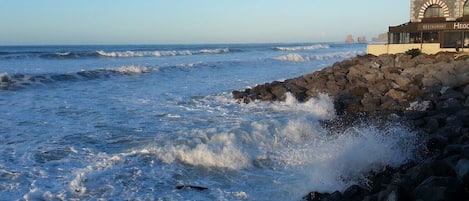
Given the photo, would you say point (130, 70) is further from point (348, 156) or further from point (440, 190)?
point (440, 190)

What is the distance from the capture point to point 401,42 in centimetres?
2652

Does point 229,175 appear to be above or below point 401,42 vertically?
below

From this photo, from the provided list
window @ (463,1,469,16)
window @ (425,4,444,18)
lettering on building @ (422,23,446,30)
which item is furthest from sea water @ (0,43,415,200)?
window @ (463,1,469,16)

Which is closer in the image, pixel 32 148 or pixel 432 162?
pixel 432 162

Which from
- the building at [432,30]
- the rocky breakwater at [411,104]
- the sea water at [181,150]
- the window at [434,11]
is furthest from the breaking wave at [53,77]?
the window at [434,11]

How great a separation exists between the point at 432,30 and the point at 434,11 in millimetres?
2773

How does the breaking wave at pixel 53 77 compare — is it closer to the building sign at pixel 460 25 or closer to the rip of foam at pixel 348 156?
the rip of foam at pixel 348 156

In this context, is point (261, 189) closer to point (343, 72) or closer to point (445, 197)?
point (445, 197)

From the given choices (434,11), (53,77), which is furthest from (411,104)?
(53,77)

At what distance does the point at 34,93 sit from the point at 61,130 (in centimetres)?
888

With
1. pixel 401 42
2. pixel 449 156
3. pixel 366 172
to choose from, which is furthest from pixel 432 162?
pixel 401 42

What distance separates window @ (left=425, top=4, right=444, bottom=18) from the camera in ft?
86.2

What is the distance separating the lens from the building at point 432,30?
77.3 ft

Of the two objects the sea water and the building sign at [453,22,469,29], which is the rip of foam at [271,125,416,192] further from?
the building sign at [453,22,469,29]
